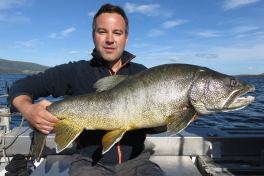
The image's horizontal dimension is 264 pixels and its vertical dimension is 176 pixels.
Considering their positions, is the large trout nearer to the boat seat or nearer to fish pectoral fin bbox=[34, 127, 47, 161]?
fish pectoral fin bbox=[34, 127, 47, 161]

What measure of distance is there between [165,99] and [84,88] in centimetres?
165

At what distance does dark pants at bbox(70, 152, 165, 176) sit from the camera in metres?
3.28

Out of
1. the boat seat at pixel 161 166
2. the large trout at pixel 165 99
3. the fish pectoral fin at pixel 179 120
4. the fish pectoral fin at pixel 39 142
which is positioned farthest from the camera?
the boat seat at pixel 161 166

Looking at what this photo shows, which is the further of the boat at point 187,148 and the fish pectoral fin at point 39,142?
the boat at point 187,148

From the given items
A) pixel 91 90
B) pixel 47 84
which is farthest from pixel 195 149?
pixel 47 84

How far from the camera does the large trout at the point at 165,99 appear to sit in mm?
2770

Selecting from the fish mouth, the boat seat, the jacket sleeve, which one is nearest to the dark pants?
the boat seat

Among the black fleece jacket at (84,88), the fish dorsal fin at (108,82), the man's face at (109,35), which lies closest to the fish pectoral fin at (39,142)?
the black fleece jacket at (84,88)

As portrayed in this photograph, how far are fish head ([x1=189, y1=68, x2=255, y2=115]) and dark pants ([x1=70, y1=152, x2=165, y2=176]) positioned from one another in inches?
52.2

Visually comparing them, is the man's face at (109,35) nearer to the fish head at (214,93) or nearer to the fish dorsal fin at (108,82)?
the fish dorsal fin at (108,82)

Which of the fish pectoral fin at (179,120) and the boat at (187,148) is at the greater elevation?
the fish pectoral fin at (179,120)

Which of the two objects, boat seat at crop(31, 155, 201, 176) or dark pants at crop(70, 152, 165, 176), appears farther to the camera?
boat seat at crop(31, 155, 201, 176)

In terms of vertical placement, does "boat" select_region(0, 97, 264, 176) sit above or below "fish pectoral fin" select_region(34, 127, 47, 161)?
below

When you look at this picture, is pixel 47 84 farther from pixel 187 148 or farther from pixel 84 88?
pixel 187 148
